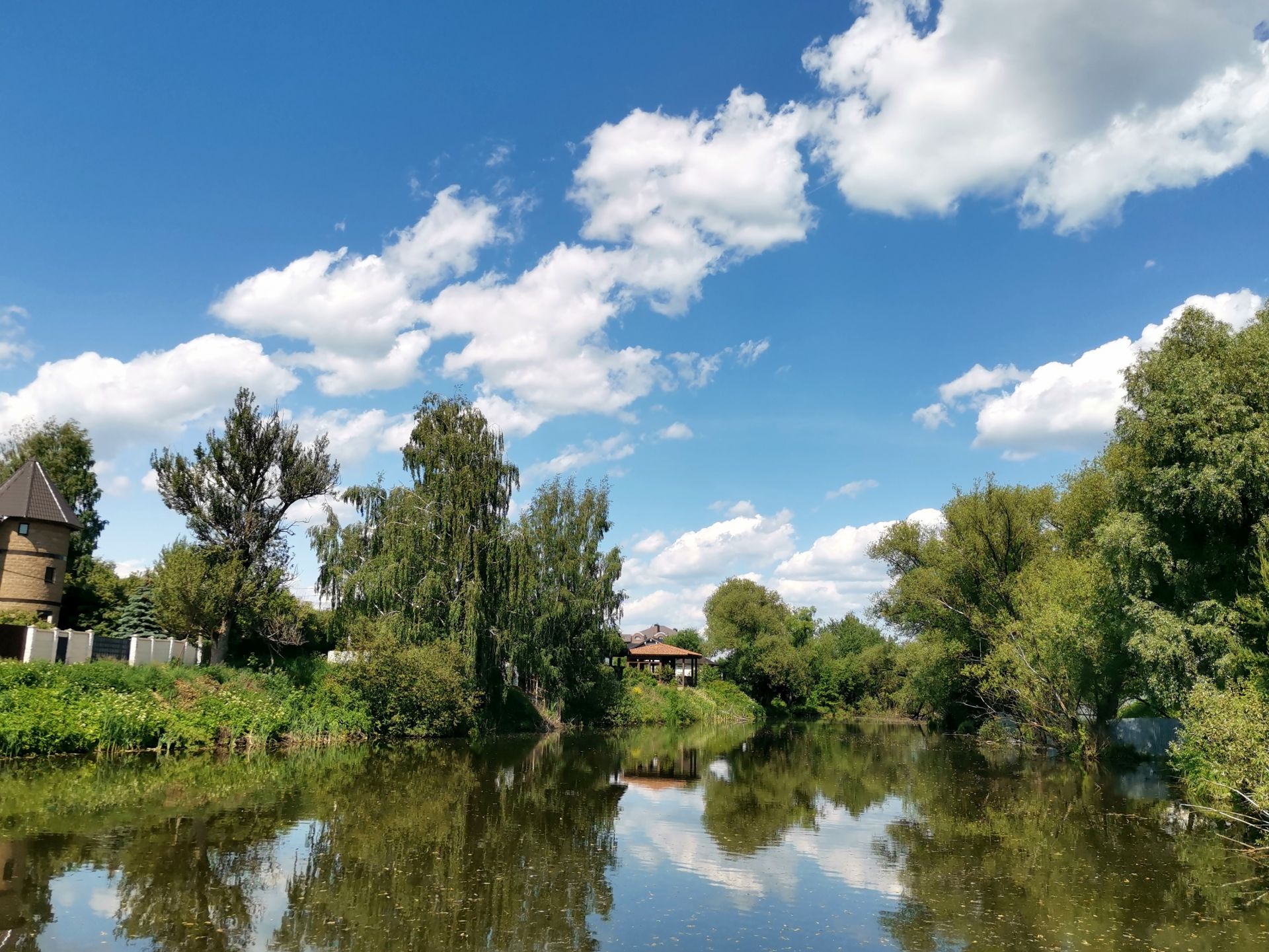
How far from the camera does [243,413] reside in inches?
1679

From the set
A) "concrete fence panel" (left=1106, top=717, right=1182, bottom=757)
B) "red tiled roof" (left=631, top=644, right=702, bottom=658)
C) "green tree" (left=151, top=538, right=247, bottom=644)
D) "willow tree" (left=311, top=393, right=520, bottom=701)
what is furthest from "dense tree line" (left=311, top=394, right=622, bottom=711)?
"red tiled roof" (left=631, top=644, right=702, bottom=658)

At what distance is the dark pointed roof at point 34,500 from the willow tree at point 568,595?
2284 centimetres

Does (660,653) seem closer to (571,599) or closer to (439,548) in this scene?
(571,599)

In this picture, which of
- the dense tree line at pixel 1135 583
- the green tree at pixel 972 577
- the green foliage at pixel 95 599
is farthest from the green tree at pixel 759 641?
the green foliage at pixel 95 599

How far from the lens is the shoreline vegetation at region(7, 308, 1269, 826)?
21703 mm

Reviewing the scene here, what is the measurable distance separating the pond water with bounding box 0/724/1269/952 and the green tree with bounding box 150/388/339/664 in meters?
16.6

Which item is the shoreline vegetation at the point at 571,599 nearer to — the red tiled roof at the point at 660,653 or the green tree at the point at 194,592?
the green tree at the point at 194,592

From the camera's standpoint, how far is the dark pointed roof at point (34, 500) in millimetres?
38031

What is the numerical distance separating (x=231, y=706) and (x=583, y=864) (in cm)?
2314

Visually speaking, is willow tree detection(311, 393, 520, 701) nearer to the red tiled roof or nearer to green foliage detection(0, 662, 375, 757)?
green foliage detection(0, 662, 375, 757)

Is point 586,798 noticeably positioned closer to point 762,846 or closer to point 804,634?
point 762,846

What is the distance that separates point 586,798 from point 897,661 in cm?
3193

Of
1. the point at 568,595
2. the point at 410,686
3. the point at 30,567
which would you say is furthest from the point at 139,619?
the point at 568,595

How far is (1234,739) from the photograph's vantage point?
1661 centimetres
